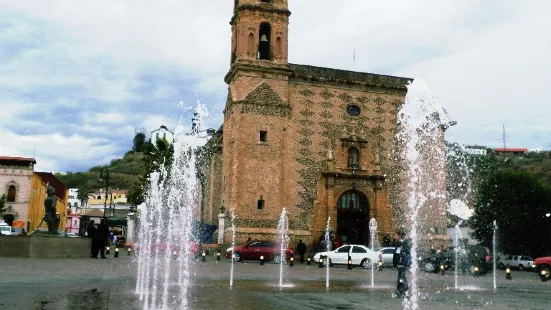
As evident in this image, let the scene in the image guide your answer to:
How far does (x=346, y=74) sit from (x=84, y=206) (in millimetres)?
98761

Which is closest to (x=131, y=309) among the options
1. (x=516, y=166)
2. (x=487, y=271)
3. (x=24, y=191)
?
(x=487, y=271)

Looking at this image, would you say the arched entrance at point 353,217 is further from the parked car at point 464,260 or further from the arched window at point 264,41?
the arched window at point 264,41

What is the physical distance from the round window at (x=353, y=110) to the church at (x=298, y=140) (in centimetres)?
7

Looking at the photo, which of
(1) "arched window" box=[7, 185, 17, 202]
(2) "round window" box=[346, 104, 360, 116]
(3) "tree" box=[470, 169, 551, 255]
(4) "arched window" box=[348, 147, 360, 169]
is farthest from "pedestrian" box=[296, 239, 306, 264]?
(1) "arched window" box=[7, 185, 17, 202]

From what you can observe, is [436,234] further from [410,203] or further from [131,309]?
[131,309]

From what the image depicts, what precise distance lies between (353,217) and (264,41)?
41.7 ft

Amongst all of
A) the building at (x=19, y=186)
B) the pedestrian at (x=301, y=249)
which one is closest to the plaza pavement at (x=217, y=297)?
the pedestrian at (x=301, y=249)

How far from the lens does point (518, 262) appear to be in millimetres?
37156

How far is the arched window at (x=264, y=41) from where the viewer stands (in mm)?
35047

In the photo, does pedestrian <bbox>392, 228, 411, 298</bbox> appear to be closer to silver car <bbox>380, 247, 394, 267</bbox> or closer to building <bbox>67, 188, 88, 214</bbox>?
silver car <bbox>380, 247, 394, 267</bbox>

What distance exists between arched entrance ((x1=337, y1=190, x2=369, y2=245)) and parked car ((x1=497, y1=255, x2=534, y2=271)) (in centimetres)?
961

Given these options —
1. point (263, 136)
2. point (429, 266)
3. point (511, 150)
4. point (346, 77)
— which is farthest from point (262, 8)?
point (511, 150)

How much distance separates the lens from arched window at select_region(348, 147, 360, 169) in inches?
1387

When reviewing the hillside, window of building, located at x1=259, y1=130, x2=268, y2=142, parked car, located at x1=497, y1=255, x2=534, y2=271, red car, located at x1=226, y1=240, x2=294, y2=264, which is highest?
the hillside
